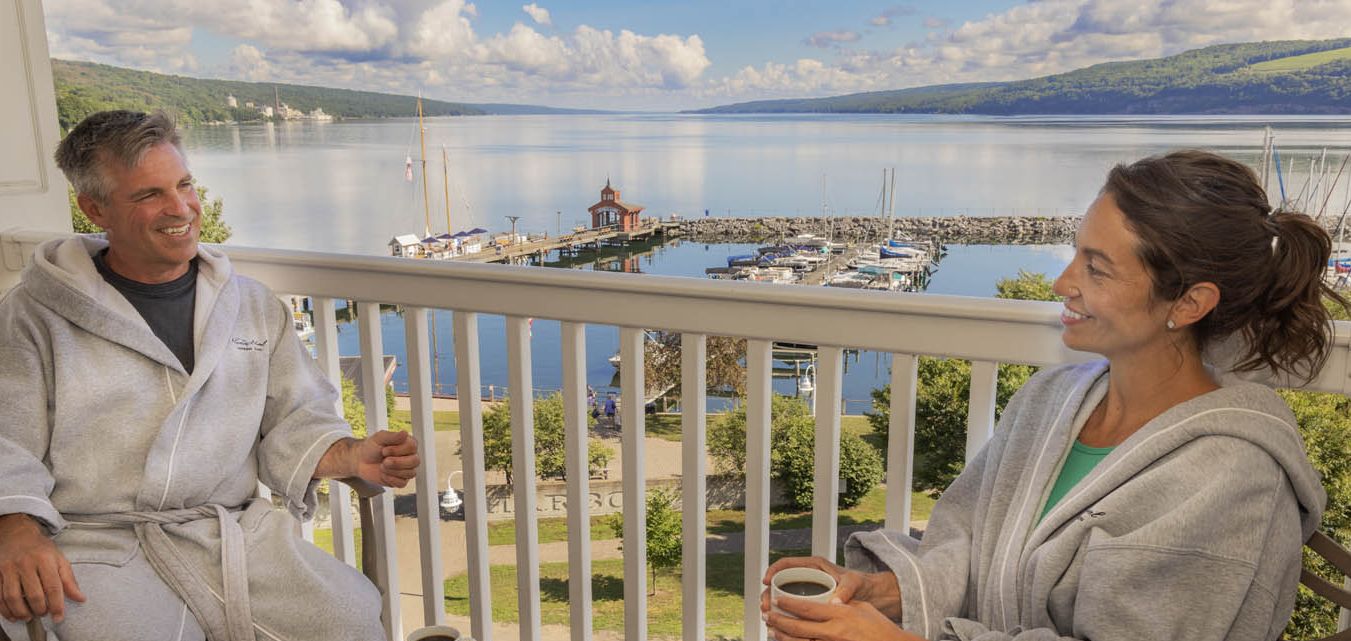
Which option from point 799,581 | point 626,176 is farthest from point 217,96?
point 799,581

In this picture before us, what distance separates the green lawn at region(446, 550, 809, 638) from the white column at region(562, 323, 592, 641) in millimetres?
10447

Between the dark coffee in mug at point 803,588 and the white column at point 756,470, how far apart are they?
1.47 feet

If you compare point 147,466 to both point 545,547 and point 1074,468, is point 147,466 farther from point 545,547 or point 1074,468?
point 545,547

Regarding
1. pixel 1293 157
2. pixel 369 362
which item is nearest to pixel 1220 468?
pixel 369 362

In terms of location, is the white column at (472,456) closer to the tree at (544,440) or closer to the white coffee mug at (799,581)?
the white coffee mug at (799,581)

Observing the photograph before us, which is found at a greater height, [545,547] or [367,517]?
[367,517]

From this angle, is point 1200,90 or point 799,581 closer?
point 799,581

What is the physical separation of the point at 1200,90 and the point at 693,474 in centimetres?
479

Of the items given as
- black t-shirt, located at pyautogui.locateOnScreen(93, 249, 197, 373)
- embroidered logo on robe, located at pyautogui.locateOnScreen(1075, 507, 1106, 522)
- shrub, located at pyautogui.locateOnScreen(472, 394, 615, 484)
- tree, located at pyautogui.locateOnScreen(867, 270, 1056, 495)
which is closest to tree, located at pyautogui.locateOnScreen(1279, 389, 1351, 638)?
tree, located at pyautogui.locateOnScreen(867, 270, 1056, 495)

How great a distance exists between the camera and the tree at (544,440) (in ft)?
35.0

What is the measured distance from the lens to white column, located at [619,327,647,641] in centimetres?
169

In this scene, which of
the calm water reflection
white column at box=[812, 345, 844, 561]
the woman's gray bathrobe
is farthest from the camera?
the calm water reflection

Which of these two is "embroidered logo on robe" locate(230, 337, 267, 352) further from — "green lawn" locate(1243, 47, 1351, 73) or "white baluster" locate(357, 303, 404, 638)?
"green lawn" locate(1243, 47, 1351, 73)

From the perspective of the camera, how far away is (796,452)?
11.3 meters
